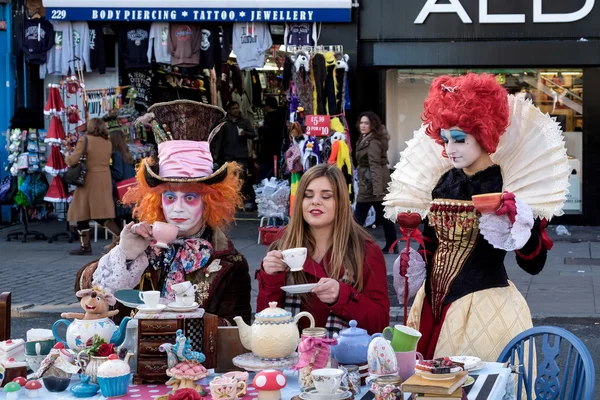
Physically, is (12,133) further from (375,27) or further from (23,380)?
(23,380)

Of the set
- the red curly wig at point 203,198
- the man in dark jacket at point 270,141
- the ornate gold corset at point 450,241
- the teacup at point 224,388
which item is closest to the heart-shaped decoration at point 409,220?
the ornate gold corset at point 450,241

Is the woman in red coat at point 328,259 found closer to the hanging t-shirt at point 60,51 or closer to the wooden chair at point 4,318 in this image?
the wooden chair at point 4,318

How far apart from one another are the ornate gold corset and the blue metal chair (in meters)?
0.50

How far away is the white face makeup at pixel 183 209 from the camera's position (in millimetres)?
4500

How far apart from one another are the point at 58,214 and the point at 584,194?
7994mm

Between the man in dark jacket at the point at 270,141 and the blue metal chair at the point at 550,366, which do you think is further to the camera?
the man in dark jacket at the point at 270,141

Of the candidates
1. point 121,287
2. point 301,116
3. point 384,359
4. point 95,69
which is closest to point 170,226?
point 121,287

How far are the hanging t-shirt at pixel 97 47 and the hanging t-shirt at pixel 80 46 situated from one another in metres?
0.06

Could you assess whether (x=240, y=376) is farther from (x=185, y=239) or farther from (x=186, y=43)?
(x=186, y=43)

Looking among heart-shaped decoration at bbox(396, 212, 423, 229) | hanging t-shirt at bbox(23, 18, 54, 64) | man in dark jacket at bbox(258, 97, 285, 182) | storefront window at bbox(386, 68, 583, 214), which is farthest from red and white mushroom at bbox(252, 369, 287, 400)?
man in dark jacket at bbox(258, 97, 285, 182)

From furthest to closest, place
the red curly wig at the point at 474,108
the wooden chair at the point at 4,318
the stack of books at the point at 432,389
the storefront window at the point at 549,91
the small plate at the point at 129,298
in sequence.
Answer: the storefront window at the point at 549,91 → the red curly wig at the point at 474,108 → the wooden chair at the point at 4,318 → the small plate at the point at 129,298 → the stack of books at the point at 432,389

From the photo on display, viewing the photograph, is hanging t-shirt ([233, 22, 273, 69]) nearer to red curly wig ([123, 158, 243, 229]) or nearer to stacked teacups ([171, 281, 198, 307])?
red curly wig ([123, 158, 243, 229])

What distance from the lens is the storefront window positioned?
14.2 m

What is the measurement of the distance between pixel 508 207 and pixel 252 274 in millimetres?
6785
